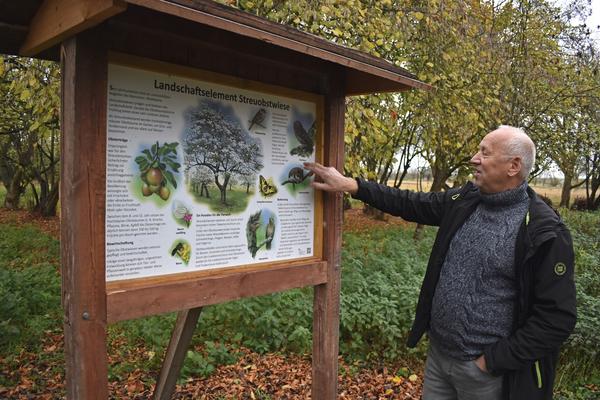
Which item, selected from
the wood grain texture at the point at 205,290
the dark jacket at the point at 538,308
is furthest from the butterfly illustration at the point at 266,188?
the dark jacket at the point at 538,308

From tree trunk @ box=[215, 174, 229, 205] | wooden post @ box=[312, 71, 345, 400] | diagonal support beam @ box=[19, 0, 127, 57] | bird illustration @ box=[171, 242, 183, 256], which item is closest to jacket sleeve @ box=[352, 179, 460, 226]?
wooden post @ box=[312, 71, 345, 400]

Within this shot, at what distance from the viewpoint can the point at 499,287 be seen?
2.28m

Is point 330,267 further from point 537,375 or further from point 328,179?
point 537,375

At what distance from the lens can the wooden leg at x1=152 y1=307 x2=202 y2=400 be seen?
9.06 ft

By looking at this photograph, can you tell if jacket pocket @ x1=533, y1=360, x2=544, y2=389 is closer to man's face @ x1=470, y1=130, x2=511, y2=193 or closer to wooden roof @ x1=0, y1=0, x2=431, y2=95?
man's face @ x1=470, y1=130, x2=511, y2=193

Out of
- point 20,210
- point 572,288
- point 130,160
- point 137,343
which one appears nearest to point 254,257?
point 130,160

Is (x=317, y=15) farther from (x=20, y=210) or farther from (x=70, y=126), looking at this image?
(x=20, y=210)

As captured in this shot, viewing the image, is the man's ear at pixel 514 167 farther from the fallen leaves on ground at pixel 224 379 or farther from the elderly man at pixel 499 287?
the fallen leaves on ground at pixel 224 379

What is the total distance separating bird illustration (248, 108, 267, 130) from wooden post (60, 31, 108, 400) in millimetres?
773

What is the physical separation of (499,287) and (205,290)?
57.2 inches

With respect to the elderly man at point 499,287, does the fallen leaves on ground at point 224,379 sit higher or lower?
lower

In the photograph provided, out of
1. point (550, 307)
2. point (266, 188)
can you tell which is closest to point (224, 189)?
point (266, 188)

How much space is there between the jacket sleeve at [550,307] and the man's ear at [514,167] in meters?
0.35

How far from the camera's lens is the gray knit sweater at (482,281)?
227 cm
